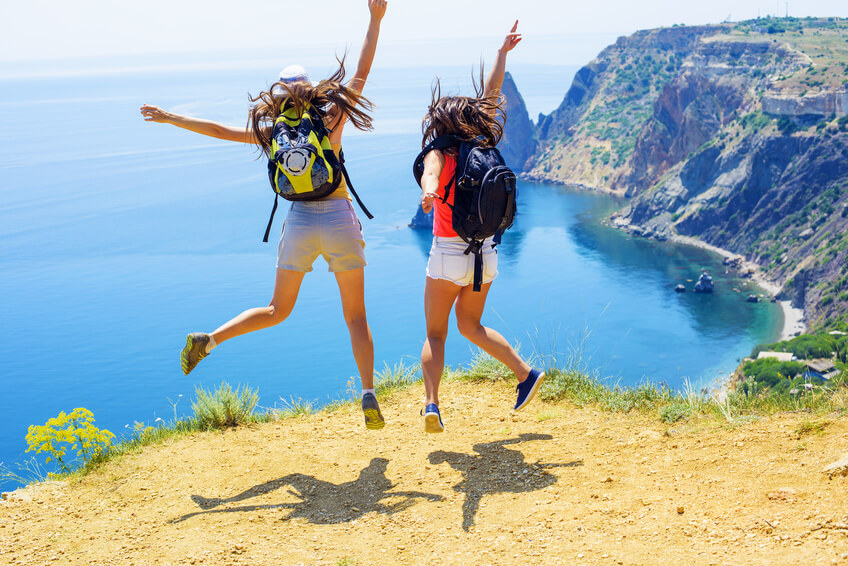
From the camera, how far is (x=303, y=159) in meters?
3.52

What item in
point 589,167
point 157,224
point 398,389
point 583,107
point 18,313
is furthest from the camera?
point 583,107

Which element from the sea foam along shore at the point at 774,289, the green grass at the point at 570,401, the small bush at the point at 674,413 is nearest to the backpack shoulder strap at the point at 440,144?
the green grass at the point at 570,401

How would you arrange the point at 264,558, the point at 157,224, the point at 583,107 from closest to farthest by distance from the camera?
1. the point at 264,558
2. the point at 157,224
3. the point at 583,107

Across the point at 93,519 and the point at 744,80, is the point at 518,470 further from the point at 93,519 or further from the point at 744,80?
the point at 744,80

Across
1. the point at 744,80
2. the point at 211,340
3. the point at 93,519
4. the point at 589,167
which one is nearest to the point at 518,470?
the point at 211,340

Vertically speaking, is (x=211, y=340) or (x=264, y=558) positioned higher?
(x=211, y=340)

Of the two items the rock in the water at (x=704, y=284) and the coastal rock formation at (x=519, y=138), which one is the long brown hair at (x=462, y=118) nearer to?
the rock in the water at (x=704, y=284)

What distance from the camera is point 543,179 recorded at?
15725 cm

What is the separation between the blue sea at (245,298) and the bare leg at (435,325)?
3423 centimetres

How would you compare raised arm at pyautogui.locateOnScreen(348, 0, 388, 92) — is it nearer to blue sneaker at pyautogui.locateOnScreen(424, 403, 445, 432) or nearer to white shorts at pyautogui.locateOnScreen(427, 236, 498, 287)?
white shorts at pyautogui.locateOnScreen(427, 236, 498, 287)

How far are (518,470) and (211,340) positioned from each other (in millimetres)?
1824

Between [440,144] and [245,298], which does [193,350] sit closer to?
[440,144]

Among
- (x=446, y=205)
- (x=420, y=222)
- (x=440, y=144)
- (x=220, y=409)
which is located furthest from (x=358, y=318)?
(x=420, y=222)

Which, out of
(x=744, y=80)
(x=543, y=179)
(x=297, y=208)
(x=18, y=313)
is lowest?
(x=18, y=313)
